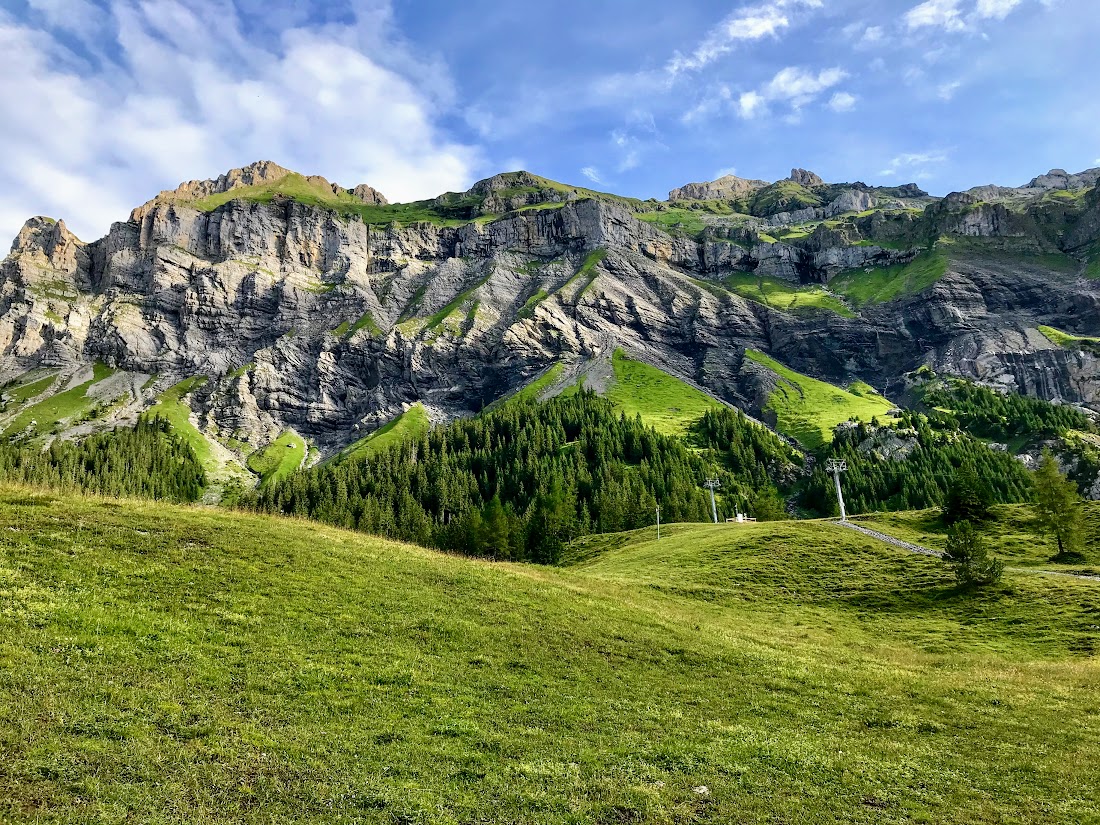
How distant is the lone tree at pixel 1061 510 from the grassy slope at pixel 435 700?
2595 centimetres

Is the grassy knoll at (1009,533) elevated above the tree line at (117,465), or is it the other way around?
the tree line at (117,465)

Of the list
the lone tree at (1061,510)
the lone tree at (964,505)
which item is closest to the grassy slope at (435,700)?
the lone tree at (1061,510)

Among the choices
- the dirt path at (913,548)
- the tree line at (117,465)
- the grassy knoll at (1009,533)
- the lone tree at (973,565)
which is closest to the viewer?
the lone tree at (973,565)

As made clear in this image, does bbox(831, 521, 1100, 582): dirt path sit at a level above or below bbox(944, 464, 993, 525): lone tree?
below

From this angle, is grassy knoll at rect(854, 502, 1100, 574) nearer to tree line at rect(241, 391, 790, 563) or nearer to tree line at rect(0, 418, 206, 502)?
tree line at rect(241, 391, 790, 563)

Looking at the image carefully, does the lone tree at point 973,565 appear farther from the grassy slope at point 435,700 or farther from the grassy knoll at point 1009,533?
the grassy slope at point 435,700

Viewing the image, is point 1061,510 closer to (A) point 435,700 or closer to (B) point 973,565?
(B) point 973,565

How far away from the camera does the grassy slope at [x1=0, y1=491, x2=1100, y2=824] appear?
492 inches

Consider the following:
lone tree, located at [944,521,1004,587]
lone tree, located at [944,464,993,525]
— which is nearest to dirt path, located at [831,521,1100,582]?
lone tree, located at [944,521,1004,587]

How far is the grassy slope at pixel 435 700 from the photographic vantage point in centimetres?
1250

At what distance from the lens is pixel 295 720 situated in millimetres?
15023

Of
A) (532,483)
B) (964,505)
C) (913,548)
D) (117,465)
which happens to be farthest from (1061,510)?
(117,465)

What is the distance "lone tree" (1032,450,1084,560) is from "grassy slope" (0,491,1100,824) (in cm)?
2595

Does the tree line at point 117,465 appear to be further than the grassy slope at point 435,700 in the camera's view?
Yes
